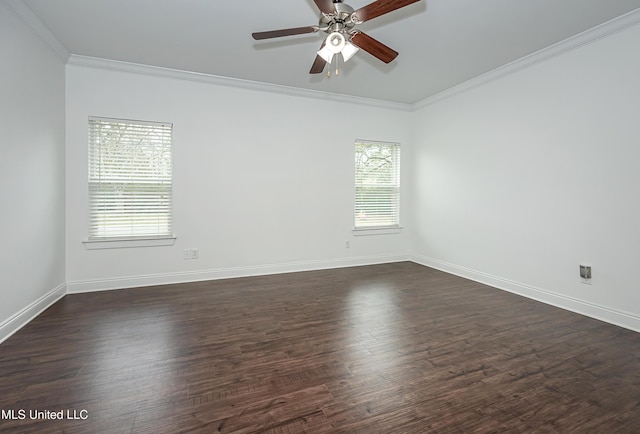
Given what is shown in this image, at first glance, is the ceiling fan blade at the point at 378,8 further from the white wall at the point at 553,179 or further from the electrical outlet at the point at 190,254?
the electrical outlet at the point at 190,254

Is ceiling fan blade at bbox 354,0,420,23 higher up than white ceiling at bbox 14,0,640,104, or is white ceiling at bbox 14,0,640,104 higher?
white ceiling at bbox 14,0,640,104

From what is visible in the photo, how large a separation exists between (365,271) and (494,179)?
7.35ft

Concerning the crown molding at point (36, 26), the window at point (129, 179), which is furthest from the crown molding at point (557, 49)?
the crown molding at point (36, 26)

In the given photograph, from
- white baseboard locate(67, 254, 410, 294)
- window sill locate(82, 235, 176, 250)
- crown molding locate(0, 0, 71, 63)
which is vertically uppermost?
crown molding locate(0, 0, 71, 63)

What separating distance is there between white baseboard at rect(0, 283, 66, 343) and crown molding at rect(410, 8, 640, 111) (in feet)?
18.8

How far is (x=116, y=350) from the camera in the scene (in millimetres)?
2225

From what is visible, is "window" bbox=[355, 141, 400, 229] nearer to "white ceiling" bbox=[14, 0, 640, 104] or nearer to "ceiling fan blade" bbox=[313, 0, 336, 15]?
"white ceiling" bbox=[14, 0, 640, 104]

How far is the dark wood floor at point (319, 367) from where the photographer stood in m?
1.56

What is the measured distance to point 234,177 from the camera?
4188 millimetres

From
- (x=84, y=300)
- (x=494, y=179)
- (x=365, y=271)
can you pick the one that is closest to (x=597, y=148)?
(x=494, y=179)

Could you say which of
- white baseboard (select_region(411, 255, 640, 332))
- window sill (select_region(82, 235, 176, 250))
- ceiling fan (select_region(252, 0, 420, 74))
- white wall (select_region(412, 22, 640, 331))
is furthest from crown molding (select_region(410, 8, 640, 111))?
window sill (select_region(82, 235, 176, 250))

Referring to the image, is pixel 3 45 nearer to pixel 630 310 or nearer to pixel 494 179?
pixel 494 179

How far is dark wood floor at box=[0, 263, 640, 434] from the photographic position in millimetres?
1559

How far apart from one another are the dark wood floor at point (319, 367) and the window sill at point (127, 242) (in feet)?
2.04
